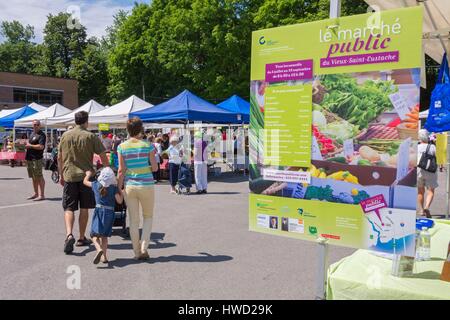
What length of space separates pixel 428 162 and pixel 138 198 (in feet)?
18.6

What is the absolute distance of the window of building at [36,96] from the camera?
46.1 meters

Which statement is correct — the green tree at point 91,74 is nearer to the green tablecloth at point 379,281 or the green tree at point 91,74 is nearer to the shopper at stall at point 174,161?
the shopper at stall at point 174,161

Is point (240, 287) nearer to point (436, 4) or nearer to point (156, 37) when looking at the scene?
point (436, 4)

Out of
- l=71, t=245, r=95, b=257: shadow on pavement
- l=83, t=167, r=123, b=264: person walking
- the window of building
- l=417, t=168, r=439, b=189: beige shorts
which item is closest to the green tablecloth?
l=83, t=167, r=123, b=264: person walking

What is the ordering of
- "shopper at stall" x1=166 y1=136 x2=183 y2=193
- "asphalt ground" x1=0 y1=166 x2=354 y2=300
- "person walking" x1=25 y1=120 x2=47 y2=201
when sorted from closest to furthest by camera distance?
"asphalt ground" x1=0 y1=166 x2=354 y2=300 → "person walking" x1=25 y1=120 x2=47 y2=201 → "shopper at stall" x1=166 y1=136 x2=183 y2=193

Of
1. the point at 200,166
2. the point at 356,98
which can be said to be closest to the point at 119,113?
the point at 200,166

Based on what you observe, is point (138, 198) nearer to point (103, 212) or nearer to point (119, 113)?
point (103, 212)

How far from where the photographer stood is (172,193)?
11477 mm

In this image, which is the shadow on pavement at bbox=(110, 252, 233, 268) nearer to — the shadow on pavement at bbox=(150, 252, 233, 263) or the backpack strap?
the shadow on pavement at bbox=(150, 252, 233, 263)

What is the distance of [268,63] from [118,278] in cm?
296

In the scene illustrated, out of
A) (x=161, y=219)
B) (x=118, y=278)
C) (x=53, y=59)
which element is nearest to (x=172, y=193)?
(x=161, y=219)

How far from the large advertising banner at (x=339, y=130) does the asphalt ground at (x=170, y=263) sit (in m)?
1.39

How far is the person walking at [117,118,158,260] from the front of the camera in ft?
16.9

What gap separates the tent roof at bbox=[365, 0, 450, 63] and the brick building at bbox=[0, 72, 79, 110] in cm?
4498
